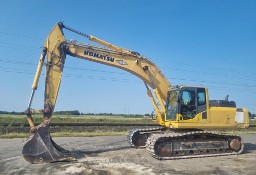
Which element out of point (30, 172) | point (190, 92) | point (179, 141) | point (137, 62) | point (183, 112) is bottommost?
point (30, 172)

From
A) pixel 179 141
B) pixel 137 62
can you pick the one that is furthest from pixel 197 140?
pixel 137 62

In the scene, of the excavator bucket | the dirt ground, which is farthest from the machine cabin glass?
the excavator bucket

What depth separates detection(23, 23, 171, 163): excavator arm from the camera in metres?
11.7

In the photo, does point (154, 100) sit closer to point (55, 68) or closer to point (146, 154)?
point (146, 154)

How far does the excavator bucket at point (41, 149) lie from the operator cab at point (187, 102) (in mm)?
5021

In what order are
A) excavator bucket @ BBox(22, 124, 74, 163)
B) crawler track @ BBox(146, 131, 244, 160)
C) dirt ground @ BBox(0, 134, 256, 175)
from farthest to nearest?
crawler track @ BBox(146, 131, 244, 160) → excavator bucket @ BBox(22, 124, 74, 163) → dirt ground @ BBox(0, 134, 256, 175)

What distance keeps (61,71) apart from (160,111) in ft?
16.4

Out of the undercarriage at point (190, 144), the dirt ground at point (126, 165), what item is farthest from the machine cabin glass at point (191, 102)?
the dirt ground at point (126, 165)

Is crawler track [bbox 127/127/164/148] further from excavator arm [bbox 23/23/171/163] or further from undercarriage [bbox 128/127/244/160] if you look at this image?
undercarriage [bbox 128/127/244/160]

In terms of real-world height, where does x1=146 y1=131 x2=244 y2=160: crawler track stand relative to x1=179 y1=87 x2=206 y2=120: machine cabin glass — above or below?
below

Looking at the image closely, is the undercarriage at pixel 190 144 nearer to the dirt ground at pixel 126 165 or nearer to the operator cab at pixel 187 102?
the dirt ground at pixel 126 165

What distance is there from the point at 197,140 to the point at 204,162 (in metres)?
1.72

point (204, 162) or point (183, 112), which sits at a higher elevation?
point (183, 112)

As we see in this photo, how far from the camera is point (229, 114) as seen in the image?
14.9 meters
